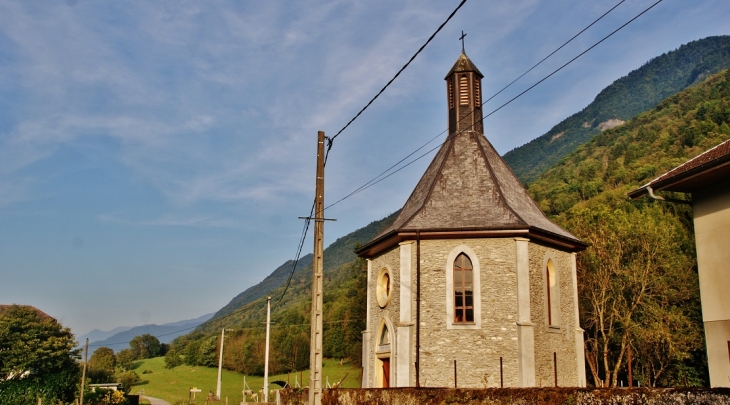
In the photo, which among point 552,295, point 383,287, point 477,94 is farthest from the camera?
point 477,94

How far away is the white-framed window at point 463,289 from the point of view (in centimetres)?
1756

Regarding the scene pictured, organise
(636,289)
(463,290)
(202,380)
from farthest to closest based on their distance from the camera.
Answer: (202,380), (636,289), (463,290)

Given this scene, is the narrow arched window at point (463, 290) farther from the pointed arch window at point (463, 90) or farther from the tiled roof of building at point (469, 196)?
the pointed arch window at point (463, 90)

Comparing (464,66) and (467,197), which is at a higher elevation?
(464,66)

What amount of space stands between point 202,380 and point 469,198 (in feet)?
176

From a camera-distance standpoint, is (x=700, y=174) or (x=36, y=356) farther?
(x=36, y=356)

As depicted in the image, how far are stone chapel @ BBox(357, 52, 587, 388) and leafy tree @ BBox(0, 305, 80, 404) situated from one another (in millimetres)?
25994

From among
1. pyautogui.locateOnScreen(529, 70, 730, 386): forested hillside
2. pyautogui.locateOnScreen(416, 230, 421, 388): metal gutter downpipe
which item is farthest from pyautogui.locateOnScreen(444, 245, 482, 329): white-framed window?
pyautogui.locateOnScreen(529, 70, 730, 386): forested hillside

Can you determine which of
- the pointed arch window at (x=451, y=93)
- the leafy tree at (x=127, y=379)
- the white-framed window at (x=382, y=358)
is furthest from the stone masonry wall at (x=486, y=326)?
the leafy tree at (x=127, y=379)

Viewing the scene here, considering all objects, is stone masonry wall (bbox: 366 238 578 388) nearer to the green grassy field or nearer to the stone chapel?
the stone chapel

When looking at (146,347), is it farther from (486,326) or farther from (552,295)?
(486,326)

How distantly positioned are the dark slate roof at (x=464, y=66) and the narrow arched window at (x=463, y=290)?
7.40 meters

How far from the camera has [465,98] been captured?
72.8ft

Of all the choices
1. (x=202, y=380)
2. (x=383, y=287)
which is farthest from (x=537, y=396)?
(x=202, y=380)
